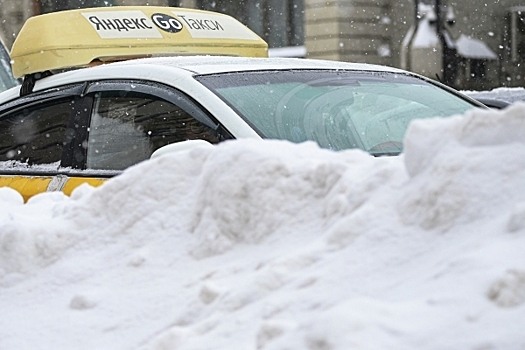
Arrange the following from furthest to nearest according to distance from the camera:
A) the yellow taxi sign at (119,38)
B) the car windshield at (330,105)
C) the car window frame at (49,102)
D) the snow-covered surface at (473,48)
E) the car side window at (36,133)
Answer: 1. the snow-covered surface at (473,48)
2. the yellow taxi sign at (119,38)
3. the car side window at (36,133)
4. the car window frame at (49,102)
5. the car windshield at (330,105)

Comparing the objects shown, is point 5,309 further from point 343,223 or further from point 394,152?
point 394,152

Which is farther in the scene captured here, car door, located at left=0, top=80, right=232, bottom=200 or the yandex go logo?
the yandex go logo

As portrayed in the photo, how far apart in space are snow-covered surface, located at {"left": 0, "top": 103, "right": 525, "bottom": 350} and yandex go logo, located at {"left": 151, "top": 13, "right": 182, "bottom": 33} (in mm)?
2964

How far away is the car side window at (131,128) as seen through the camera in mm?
4246

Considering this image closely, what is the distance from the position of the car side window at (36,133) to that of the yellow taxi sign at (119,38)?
0.38 metres

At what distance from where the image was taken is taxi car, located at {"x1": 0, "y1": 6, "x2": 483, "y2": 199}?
409 centimetres

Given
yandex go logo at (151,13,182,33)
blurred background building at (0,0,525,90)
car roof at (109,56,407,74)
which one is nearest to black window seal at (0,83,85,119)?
car roof at (109,56,407,74)

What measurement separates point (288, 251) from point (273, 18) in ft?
68.7

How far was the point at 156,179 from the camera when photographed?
2.73m

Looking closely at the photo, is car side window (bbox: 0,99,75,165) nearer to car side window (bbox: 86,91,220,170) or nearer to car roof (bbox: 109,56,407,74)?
car side window (bbox: 86,91,220,170)

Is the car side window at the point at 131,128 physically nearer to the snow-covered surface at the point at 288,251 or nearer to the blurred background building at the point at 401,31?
the snow-covered surface at the point at 288,251

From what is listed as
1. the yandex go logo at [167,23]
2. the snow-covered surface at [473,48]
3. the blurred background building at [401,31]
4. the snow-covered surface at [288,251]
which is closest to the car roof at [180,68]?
the yandex go logo at [167,23]

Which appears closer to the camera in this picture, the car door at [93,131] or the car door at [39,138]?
the car door at [93,131]

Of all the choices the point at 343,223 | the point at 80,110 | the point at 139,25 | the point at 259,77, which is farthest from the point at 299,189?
the point at 139,25
